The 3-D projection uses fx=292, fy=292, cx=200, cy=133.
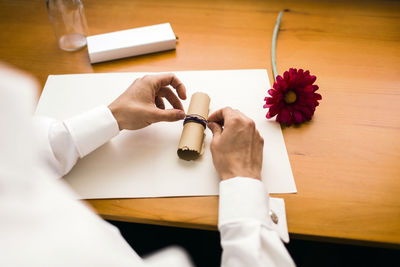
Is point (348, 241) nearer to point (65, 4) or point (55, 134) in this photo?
point (55, 134)

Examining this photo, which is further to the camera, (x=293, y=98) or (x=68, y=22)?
(x=68, y=22)

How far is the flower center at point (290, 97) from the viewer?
2.49 ft

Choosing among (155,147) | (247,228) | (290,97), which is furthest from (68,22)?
(247,228)

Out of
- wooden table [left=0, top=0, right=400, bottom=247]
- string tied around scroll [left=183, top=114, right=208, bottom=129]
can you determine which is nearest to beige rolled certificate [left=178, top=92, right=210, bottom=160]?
string tied around scroll [left=183, top=114, right=208, bottom=129]

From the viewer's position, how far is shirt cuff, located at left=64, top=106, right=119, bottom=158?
672 mm

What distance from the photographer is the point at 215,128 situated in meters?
0.72

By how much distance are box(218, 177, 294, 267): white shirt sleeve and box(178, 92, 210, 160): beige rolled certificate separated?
124 millimetres

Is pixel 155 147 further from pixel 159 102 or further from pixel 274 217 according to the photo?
pixel 274 217

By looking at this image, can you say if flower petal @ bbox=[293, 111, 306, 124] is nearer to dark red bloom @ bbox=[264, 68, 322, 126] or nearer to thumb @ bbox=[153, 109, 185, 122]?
dark red bloom @ bbox=[264, 68, 322, 126]

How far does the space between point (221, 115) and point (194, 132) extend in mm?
82

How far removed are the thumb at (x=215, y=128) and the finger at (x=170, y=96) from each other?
111 millimetres

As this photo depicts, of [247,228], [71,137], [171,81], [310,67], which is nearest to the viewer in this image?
[247,228]

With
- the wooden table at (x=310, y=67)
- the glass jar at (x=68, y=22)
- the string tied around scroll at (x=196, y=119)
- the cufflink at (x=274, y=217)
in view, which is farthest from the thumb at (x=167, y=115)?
the glass jar at (x=68, y=22)

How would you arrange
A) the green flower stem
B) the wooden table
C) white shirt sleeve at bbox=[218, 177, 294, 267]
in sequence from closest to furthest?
1. white shirt sleeve at bbox=[218, 177, 294, 267]
2. the wooden table
3. the green flower stem
